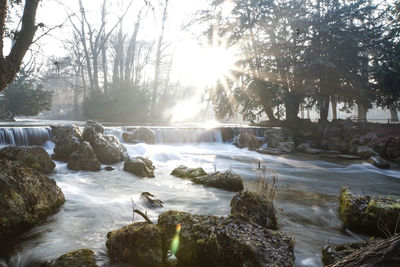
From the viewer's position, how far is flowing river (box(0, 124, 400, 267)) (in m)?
3.83

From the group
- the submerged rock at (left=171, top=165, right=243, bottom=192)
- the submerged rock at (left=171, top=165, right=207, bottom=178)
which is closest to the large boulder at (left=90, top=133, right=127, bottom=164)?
the submerged rock at (left=171, top=165, right=207, bottom=178)

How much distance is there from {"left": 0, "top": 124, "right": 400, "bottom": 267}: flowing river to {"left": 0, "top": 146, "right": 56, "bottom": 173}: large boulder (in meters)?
0.35

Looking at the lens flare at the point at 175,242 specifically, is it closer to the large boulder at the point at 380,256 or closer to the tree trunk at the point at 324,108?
the large boulder at the point at 380,256

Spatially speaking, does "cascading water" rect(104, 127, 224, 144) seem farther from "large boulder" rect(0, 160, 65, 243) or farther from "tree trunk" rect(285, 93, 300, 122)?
"large boulder" rect(0, 160, 65, 243)

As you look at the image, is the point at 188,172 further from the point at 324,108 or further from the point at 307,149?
the point at 324,108

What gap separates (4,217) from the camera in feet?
12.0

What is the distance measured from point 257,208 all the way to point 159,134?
43.8ft

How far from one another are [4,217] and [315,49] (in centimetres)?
2005

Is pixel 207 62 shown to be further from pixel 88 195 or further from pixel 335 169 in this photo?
pixel 88 195

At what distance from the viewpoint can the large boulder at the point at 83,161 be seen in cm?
861

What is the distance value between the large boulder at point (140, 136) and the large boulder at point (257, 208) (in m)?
11.6

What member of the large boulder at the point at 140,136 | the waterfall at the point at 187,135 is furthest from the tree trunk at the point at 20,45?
the waterfall at the point at 187,135

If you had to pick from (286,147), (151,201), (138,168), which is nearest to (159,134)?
(286,147)

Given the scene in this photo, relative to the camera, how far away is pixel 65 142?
964 centimetres
